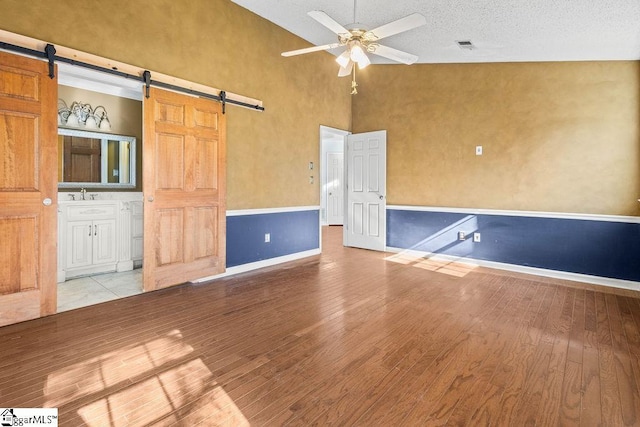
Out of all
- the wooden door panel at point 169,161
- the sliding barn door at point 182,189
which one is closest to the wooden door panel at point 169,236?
the sliding barn door at point 182,189

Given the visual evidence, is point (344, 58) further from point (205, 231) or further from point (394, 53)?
point (205, 231)

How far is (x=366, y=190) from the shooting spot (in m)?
6.40

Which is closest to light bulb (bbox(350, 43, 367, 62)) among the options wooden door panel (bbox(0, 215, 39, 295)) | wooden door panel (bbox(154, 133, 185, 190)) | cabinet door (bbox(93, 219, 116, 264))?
wooden door panel (bbox(154, 133, 185, 190))

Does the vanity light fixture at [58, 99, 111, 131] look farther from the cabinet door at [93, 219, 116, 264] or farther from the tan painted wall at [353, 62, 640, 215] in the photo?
the tan painted wall at [353, 62, 640, 215]

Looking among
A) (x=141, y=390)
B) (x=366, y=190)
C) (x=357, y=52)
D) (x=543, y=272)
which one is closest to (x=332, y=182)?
(x=366, y=190)

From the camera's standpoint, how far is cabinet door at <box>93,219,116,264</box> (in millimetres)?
4352

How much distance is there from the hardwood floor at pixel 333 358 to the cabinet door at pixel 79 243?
4.13 feet

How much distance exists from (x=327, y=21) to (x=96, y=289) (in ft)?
11.9

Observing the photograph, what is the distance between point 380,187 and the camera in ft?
20.3

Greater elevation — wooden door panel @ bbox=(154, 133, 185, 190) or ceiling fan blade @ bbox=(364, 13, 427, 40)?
ceiling fan blade @ bbox=(364, 13, 427, 40)

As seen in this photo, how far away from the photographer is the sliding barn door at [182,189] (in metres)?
3.63

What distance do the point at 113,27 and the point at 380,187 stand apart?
4407mm

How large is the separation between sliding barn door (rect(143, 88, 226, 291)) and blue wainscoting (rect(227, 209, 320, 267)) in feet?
0.70

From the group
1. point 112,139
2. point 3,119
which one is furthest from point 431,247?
point 3,119
